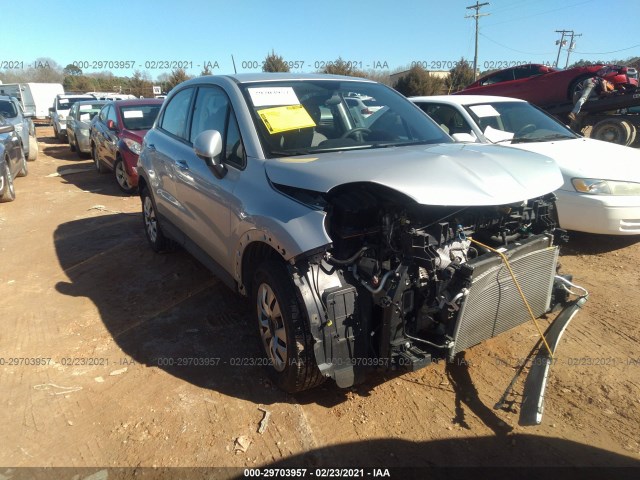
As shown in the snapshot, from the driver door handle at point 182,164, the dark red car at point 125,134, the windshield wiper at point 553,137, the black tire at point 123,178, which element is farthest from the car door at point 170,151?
the windshield wiper at point 553,137

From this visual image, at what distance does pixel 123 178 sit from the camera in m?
8.95

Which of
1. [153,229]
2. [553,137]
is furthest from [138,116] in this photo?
[553,137]

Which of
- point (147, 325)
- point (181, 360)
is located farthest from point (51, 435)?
point (147, 325)

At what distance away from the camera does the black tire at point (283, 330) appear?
2.55 meters

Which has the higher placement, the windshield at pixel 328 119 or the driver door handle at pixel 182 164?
the windshield at pixel 328 119

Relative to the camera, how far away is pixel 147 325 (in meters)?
3.85

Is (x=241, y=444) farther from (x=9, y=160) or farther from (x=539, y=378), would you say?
(x=9, y=160)

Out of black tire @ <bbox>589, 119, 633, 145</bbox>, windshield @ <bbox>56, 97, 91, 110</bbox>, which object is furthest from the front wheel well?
windshield @ <bbox>56, 97, 91, 110</bbox>

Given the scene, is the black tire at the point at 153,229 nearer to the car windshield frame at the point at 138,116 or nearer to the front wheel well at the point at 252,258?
the front wheel well at the point at 252,258

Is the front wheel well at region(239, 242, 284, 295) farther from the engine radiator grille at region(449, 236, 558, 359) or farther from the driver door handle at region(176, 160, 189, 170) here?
the driver door handle at region(176, 160, 189, 170)

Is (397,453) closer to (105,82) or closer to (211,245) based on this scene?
(211,245)

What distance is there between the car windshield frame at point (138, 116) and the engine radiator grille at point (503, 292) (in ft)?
26.7

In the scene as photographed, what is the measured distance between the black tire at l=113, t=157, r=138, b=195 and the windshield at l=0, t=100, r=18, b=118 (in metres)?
5.05

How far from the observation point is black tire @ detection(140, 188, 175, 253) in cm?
524
